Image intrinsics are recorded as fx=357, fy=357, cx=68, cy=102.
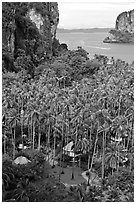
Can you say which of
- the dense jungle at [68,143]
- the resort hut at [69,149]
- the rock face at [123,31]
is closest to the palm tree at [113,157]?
the dense jungle at [68,143]

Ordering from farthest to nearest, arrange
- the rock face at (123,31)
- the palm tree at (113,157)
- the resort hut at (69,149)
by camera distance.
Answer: the rock face at (123,31) → the resort hut at (69,149) → the palm tree at (113,157)

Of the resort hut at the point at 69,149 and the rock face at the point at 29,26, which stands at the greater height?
the rock face at the point at 29,26

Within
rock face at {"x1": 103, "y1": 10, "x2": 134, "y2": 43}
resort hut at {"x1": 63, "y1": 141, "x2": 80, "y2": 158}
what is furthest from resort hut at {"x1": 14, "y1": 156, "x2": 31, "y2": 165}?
rock face at {"x1": 103, "y1": 10, "x2": 134, "y2": 43}

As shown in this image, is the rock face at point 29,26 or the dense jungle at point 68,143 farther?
the rock face at point 29,26

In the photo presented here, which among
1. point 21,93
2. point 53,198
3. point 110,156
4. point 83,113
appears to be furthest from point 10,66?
point 53,198

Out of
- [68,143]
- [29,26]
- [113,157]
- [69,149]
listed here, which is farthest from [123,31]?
[113,157]

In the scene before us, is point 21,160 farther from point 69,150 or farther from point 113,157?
point 113,157

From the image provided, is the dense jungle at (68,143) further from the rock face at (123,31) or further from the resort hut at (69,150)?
the rock face at (123,31)
